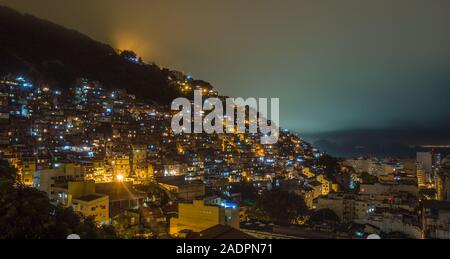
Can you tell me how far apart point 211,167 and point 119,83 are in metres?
13.6

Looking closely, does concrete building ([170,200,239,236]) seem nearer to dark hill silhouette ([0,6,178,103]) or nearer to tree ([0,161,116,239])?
tree ([0,161,116,239])

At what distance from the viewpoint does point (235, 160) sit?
74.4 ft

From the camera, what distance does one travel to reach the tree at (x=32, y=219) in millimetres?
4773

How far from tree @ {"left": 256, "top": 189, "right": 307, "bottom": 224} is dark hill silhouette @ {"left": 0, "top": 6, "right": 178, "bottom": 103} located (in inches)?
689

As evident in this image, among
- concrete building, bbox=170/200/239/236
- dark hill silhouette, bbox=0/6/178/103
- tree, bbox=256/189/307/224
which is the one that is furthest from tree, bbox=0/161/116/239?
dark hill silhouette, bbox=0/6/178/103

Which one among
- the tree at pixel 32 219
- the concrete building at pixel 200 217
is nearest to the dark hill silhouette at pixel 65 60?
the concrete building at pixel 200 217

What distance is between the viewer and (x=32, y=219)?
5.29 meters

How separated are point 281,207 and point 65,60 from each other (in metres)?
23.3

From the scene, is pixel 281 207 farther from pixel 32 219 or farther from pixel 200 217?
pixel 32 219

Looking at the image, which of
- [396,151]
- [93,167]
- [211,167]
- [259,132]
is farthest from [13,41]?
[396,151]

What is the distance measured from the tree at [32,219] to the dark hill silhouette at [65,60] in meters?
18.7

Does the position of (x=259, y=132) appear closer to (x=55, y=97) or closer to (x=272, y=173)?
(x=272, y=173)

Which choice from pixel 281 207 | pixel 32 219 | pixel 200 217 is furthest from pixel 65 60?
pixel 32 219

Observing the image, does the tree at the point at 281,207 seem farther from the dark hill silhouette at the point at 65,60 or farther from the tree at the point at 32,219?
the dark hill silhouette at the point at 65,60
